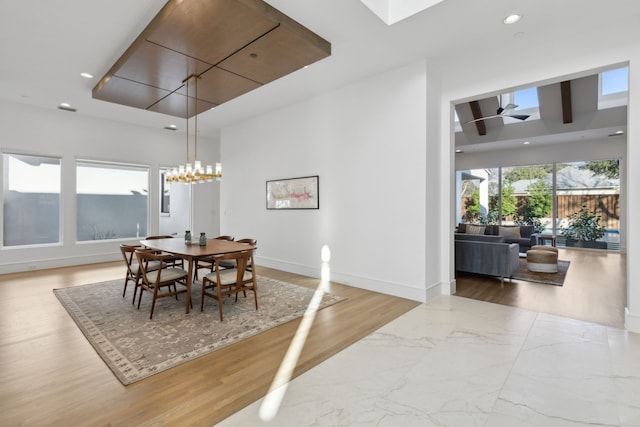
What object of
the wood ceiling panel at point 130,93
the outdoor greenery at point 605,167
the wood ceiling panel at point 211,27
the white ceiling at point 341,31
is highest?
the white ceiling at point 341,31

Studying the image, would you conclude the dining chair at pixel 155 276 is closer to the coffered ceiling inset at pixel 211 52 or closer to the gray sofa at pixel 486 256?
the coffered ceiling inset at pixel 211 52

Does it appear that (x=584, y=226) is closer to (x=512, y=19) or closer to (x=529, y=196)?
(x=529, y=196)

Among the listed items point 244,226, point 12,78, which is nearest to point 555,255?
point 244,226

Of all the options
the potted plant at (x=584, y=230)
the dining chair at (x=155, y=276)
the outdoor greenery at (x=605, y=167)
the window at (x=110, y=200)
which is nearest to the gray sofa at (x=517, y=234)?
the potted plant at (x=584, y=230)

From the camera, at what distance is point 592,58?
3348mm

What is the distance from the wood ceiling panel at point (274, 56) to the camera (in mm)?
3303

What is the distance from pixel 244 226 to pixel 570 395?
604cm

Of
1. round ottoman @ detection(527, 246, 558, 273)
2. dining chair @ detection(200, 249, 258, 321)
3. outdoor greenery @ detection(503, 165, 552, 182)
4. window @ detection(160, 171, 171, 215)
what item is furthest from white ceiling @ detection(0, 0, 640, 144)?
outdoor greenery @ detection(503, 165, 552, 182)

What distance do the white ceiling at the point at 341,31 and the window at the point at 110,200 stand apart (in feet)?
8.19

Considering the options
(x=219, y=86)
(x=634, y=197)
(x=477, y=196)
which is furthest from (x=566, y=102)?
(x=219, y=86)

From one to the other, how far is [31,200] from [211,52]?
18.3 feet

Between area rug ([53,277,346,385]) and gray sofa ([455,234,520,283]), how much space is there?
2639 mm

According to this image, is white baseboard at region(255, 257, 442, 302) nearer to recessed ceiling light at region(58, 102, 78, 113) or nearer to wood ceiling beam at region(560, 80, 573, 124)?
recessed ceiling light at region(58, 102, 78, 113)

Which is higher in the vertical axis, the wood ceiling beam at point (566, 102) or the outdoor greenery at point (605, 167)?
the wood ceiling beam at point (566, 102)
